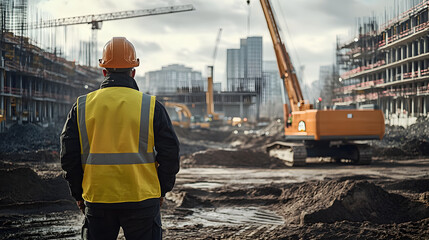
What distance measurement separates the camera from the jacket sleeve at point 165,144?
93.9 inches

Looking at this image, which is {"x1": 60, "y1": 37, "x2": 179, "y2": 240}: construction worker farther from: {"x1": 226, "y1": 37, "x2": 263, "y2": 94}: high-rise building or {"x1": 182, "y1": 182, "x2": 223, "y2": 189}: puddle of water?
{"x1": 226, "y1": 37, "x2": 263, "y2": 94}: high-rise building

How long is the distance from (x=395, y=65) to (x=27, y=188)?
141 feet

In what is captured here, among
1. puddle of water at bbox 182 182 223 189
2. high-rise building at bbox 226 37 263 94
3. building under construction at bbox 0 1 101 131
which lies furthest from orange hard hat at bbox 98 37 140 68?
high-rise building at bbox 226 37 263 94

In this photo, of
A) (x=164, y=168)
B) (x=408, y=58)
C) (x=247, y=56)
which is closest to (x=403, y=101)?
(x=408, y=58)

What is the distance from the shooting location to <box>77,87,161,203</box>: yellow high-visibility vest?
2309 mm

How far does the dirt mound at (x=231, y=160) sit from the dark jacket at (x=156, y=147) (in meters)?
12.6

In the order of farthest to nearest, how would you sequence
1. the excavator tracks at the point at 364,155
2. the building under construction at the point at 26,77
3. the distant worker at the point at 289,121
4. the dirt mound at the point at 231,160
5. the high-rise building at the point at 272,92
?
the high-rise building at the point at 272,92
the building under construction at the point at 26,77
the dirt mound at the point at 231,160
the distant worker at the point at 289,121
the excavator tracks at the point at 364,155

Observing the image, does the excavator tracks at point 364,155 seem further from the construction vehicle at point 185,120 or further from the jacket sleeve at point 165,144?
the construction vehicle at point 185,120

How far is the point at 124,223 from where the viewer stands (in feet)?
7.58

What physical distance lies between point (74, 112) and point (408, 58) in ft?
134

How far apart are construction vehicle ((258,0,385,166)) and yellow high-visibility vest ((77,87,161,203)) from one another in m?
10.6

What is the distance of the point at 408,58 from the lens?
37.6m

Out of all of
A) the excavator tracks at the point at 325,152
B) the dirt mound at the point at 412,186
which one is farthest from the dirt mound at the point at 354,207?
the excavator tracks at the point at 325,152

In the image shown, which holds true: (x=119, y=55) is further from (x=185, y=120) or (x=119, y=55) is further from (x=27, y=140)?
(x=185, y=120)
